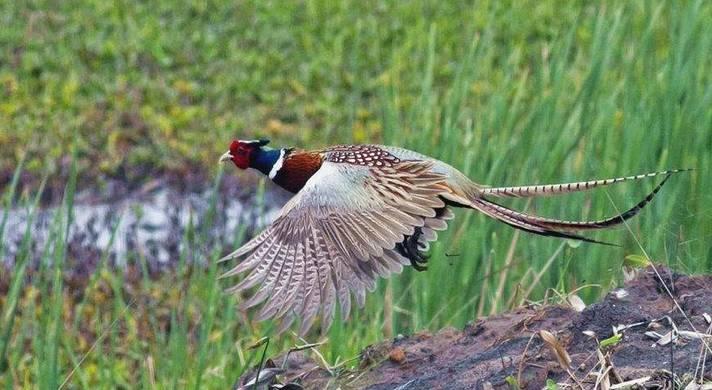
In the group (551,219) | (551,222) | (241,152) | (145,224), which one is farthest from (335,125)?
(551,222)

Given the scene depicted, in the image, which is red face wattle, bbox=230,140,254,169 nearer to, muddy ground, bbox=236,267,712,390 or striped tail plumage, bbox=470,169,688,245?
striped tail plumage, bbox=470,169,688,245

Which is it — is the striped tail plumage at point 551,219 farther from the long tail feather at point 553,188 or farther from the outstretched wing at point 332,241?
the outstretched wing at point 332,241

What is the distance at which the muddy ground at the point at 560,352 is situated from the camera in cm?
292

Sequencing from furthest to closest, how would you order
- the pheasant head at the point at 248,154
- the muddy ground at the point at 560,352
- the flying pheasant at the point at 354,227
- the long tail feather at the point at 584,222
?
the pheasant head at the point at 248,154 → the flying pheasant at the point at 354,227 → the long tail feather at the point at 584,222 → the muddy ground at the point at 560,352

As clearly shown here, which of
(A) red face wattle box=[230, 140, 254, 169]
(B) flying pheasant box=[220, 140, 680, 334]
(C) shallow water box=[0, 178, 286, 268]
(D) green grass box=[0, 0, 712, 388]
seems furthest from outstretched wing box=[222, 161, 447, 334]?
(C) shallow water box=[0, 178, 286, 268]

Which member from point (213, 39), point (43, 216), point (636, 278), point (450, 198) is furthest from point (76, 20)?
point (636, 278)

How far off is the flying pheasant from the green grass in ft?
0.86

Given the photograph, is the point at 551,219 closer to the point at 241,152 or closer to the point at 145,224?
the point at 241,152

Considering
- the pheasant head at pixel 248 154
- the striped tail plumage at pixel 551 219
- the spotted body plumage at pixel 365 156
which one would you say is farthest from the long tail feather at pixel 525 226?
the pheasant head at pixel 248 154

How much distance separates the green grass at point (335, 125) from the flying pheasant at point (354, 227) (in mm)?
261

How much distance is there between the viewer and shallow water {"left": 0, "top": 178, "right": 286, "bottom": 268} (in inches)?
275

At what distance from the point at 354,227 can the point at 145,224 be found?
155 inches

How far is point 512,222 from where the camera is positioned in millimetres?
3752

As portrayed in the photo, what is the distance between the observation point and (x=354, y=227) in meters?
3.66
